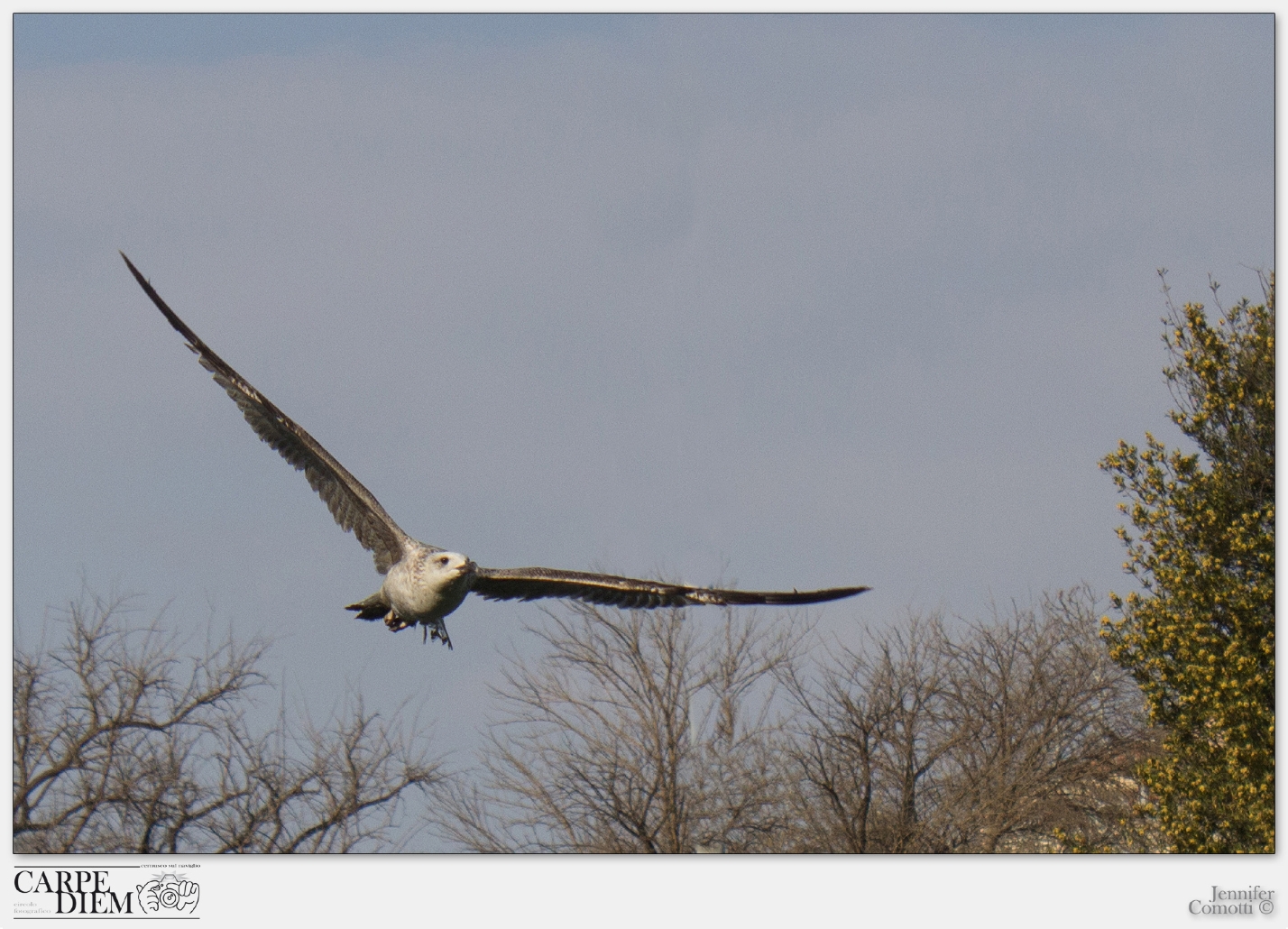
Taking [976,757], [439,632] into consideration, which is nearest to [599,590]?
[439,632]

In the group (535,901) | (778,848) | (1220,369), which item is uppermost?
(1220,369)

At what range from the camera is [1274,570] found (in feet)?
42.0

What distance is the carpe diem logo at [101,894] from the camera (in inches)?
423

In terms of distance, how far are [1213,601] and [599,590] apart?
15.8 feet

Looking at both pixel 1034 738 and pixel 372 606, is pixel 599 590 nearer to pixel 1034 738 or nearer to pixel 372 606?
pixel 372 606

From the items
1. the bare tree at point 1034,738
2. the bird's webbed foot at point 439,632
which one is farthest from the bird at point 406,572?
the bare tree at point 1034,738

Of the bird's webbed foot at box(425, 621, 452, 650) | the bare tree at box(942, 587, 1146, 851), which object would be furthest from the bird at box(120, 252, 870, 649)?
the bare tree at box(942, 587, 1146, 851)

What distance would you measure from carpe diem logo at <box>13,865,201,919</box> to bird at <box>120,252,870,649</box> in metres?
2.16

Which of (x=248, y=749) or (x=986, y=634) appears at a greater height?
(x=986, y=634)

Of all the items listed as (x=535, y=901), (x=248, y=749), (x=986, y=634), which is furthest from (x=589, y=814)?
(x=535, y=901)

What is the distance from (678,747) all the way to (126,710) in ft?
22.4

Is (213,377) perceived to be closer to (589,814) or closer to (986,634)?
(589,814)

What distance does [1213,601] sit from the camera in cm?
1323

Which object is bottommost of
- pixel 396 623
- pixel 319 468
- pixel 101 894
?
pixel 101 894
